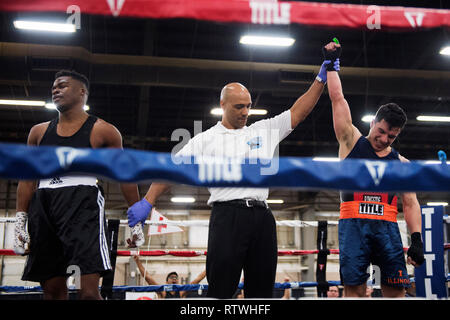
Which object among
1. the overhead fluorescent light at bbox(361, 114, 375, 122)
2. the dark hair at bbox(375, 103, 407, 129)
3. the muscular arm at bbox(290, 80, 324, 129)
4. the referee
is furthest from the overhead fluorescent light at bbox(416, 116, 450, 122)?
the referee

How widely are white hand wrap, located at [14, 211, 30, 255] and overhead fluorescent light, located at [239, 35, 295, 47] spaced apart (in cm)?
628

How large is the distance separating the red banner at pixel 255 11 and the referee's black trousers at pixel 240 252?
0.96m

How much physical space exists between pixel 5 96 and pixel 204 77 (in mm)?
4729

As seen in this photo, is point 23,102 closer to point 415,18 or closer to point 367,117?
point 367,117

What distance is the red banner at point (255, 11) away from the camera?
213 cm

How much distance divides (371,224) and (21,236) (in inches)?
65.3

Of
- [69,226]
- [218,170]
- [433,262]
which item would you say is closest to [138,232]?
→ [69,226]

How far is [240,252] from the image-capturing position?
1901 millimetres

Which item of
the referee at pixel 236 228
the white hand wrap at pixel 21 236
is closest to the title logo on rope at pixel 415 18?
the referee at pixel 236 228

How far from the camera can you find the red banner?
213 cm

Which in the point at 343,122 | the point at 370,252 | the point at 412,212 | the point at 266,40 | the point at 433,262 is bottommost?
the point at 433,262

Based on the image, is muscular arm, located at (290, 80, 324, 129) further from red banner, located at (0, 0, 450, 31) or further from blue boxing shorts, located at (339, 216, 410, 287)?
blue boxing shorts, located at (339, 216, 410, 287)
